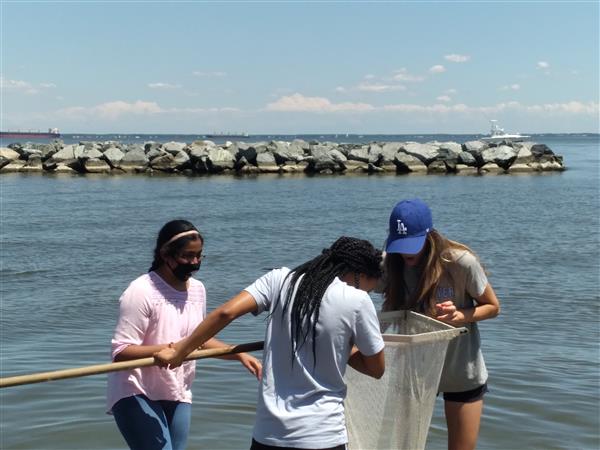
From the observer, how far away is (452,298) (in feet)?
13.2

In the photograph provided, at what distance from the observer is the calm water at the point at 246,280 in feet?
23.9

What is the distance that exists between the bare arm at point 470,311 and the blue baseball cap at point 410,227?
1.07 feet

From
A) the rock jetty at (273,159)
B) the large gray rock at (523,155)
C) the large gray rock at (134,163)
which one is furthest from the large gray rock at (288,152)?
the large gray rock at (523,155)

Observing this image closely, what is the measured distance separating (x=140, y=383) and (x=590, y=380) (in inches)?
233

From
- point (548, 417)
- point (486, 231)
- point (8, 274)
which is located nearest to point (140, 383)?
point (548, 417)

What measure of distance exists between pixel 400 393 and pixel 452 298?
0.57 meters

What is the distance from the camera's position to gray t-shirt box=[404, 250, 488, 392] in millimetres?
3986

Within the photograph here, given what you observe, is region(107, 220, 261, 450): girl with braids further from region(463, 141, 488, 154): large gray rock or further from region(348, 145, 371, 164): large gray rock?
region(463, 141, 488, 154): large gray rock

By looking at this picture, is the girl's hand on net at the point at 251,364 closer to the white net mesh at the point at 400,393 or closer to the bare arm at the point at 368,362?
the white net mesh at the point at 400,393

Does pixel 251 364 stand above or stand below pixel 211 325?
below

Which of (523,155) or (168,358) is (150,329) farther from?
(523,155)

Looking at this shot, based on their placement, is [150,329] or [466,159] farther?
[466,159]

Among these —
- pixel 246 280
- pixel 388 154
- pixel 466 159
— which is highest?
pixel 388 154

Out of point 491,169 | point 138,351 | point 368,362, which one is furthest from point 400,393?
point 491,169
